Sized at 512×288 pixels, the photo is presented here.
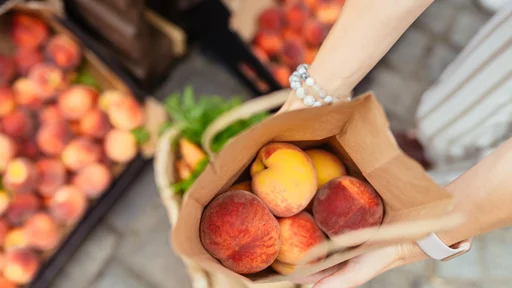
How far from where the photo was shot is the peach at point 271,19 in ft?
4.52

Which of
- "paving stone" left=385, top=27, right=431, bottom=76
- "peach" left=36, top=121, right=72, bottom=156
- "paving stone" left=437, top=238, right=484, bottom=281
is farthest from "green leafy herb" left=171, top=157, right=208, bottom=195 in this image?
"paving stone" left=385, top=27, right=431, bottom=76

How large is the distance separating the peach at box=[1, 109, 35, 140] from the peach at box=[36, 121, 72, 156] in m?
0.03

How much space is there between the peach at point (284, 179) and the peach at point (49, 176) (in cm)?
75

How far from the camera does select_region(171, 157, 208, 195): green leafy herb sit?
879 millimetres

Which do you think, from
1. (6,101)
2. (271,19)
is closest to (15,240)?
(6,101)

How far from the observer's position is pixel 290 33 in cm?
141

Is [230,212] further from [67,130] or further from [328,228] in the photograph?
[67,130]

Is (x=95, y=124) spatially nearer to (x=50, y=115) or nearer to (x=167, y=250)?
(x=50, y=115)

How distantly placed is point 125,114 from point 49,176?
0.26 m

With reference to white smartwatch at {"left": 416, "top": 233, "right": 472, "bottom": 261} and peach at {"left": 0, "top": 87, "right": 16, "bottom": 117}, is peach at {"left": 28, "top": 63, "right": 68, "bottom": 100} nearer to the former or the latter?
peach at {"left": 0, "top": 87, "right": 16, "bottom": 117}

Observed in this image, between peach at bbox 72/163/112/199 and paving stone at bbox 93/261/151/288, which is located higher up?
peach at bbox 72/163/112/199

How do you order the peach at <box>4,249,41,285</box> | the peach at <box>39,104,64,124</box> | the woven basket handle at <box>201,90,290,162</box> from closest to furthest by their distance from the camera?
the woven basket handle at <box>201,90,290,162</box> < the peach at <box>4,249,41,285</box> < the peach at <box>39,104,64,124</box>

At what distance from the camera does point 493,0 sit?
63.7 inches

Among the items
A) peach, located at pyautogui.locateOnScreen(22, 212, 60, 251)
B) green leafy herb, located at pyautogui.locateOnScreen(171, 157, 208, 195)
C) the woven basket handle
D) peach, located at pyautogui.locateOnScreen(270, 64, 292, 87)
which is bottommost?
peach, located at pyautogui.locateOnScreen(22, 212, 60, 251)
